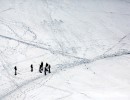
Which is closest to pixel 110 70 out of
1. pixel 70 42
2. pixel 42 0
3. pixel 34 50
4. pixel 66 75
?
pixel 66 75

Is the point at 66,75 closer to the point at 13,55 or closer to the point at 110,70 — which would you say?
the point at 110,70

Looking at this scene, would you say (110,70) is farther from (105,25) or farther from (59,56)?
(105,25)

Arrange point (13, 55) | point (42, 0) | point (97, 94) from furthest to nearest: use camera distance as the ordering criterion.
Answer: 1. point (42, 0)
2. point (13, 55)
3. point (97, 94)

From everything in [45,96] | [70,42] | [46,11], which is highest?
[46,11]

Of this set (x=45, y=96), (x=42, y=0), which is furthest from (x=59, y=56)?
(x=42, y=0)

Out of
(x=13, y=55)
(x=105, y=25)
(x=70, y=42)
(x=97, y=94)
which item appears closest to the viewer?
(x=97, y=94)

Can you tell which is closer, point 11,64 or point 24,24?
point 11,64

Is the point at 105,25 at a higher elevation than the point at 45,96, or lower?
higher
